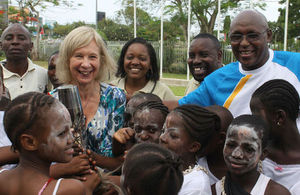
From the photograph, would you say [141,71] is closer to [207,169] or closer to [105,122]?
[105,122]

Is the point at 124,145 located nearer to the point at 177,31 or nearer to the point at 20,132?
the point at 20,132

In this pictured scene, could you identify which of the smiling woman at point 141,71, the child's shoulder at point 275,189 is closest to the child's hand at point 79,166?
the child's shoulder at point 275,189

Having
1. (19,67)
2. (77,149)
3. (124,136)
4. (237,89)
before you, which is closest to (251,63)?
(237,89)

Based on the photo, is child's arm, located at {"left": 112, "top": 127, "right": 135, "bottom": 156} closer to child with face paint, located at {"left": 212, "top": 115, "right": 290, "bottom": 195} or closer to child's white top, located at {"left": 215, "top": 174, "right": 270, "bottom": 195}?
child with face paint, located at {"left": 212, "top": 115, "right": 290, "bottom": 195}

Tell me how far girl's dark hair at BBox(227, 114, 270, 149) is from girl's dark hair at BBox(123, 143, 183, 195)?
0.67 meters

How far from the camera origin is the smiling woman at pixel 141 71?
4.15m

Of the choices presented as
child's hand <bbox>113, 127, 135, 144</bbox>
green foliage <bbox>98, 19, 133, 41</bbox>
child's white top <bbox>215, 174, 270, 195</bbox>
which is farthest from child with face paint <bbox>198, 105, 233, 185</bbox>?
green foliage <bbox>98, 19, 133, 41</bbox>

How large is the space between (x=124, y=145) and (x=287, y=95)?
1.35 meters

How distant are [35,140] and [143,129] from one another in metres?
1.01

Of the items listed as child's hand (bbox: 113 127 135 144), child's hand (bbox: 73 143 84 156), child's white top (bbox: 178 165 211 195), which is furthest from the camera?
child's hand (bbox: 113 127 135 144)

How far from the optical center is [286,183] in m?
2.37

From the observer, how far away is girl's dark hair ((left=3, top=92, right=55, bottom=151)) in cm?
203

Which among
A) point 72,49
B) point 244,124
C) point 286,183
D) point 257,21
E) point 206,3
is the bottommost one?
point 286,183

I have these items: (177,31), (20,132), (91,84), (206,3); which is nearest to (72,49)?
(91,84)
